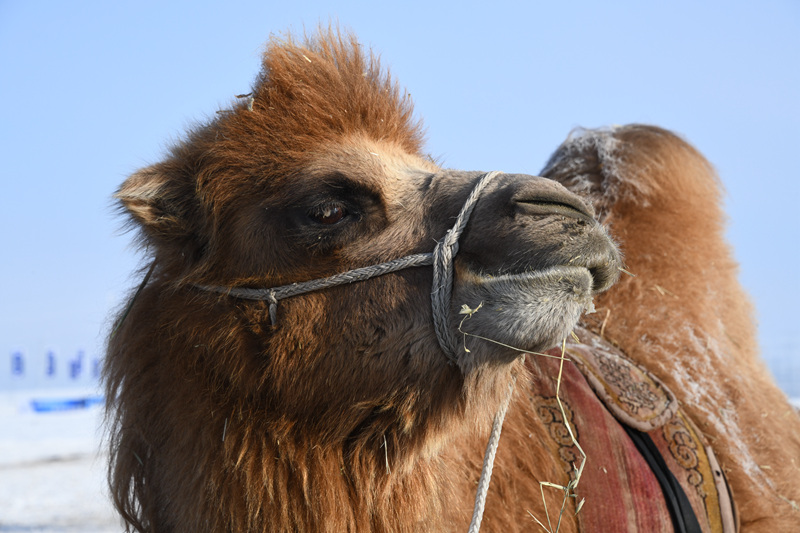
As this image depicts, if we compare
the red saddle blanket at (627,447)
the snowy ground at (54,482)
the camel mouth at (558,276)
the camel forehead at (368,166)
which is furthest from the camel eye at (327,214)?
the snowy ground at (54,482)

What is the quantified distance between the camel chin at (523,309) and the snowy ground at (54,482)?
154 centimetres

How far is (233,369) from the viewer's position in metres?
2.34

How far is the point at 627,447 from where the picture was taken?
2.69m

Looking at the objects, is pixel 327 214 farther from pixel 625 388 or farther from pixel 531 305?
pixel 625 388

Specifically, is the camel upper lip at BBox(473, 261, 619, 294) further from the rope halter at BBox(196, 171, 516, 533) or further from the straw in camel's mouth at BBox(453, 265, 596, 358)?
the rope halter at BBox(196, 171, 516, 533)

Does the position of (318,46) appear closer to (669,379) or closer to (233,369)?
(233,369)

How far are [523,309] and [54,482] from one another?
11.2 metres

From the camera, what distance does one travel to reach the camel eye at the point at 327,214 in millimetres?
2361

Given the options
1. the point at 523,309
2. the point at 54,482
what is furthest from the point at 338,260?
the point at 54,482

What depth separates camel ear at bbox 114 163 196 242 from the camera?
2.54 meters

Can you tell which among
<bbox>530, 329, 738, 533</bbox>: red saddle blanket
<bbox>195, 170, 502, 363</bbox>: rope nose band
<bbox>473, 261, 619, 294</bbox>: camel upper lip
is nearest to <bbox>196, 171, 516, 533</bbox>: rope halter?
<bbox>195, 170, 502, 363</bbox>: rope nose band

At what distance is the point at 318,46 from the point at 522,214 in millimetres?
1369

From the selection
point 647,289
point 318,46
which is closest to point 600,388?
point 647,289

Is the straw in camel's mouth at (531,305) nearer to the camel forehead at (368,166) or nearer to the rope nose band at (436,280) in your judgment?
the rope nose band at (436,280)
